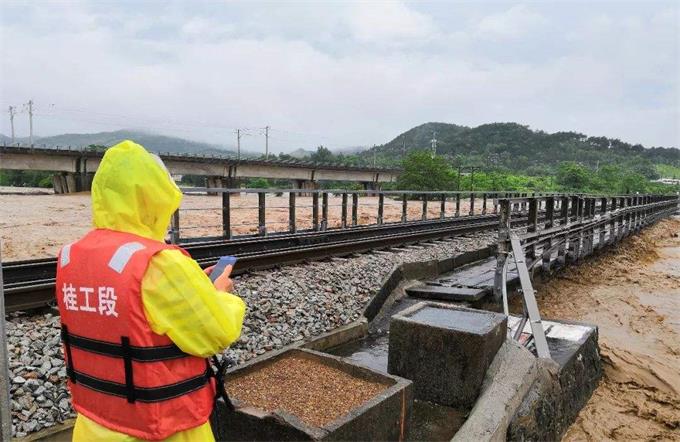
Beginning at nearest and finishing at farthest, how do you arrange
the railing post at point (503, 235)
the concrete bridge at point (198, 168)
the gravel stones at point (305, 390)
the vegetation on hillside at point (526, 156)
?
1. the gravel stones at point (305, 390)
2. the railing post at point (503, 235)
3. the concrete bridge at point (198, 168)
4. the vegetation on hillside at point (526, 156)

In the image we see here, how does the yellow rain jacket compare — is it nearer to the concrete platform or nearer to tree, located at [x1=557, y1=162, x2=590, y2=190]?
Answer: the concrete platform

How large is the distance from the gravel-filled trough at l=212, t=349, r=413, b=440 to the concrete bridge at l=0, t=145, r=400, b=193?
2024 cm

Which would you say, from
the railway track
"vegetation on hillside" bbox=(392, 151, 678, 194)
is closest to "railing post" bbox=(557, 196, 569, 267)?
the railway track

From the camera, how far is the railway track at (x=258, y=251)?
487cm

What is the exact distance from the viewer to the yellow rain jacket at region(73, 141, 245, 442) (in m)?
1.72

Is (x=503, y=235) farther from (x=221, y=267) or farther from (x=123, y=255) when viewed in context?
(x=123, y=255)

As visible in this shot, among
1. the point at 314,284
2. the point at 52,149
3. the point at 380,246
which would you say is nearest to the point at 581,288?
the point at 380,246

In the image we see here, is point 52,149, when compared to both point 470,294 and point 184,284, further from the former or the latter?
point 184,284

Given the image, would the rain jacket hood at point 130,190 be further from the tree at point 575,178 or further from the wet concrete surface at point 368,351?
the tree at point 575,178

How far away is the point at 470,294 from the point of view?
6832 millimetres

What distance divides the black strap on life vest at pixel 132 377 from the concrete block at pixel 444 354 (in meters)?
2.93

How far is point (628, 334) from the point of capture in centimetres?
855

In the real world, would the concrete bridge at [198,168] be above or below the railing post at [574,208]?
above

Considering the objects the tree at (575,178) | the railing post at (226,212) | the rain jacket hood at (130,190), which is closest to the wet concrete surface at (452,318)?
the rain jacket hood at (130,190)
